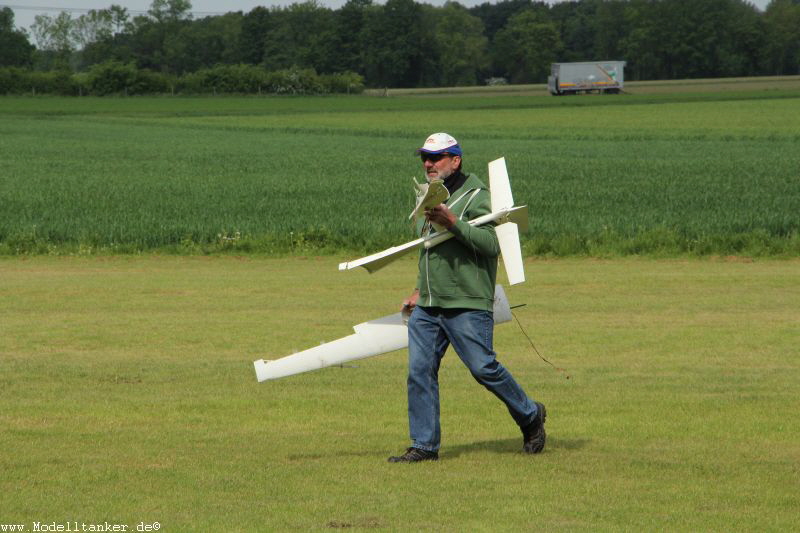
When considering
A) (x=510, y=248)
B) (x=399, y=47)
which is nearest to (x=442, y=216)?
(x=510, y=248)

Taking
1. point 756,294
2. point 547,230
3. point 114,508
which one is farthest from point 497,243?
point 547,230

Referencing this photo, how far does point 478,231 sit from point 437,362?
2.98ft

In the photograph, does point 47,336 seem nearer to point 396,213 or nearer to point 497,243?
point 497,243

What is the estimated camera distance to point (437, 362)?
23.7ft

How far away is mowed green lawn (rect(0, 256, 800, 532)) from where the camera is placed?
592 cm

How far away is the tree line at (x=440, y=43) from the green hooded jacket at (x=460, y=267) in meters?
135

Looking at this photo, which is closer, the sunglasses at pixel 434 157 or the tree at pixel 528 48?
the sunglasses at pixel 434 157

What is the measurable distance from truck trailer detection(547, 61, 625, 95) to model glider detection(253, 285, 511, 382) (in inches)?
4502

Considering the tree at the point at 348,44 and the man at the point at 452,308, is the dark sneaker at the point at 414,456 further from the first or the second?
the tree at the point at 348,44

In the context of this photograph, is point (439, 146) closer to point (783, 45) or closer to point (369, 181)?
point (369, 181)

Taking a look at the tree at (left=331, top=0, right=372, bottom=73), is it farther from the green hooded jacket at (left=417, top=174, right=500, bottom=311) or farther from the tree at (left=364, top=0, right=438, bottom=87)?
the green hooded jacket at (left=417, top=174, right=500, bottom=311)

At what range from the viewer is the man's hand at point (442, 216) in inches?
261

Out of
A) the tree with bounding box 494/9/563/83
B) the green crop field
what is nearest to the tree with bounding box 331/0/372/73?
the tree with bounding box 494/9/563/83

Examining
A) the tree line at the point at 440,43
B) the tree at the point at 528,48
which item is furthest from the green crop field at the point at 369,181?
the tree at the point at 528,48
